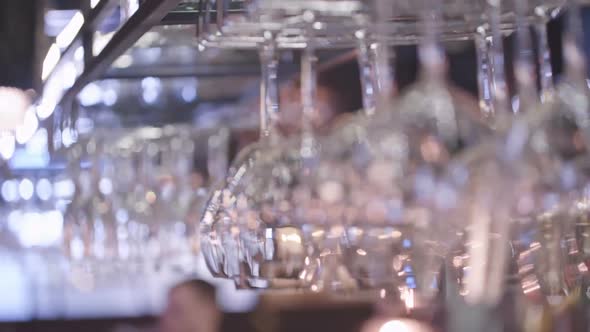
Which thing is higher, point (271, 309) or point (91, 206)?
point (91, 206)

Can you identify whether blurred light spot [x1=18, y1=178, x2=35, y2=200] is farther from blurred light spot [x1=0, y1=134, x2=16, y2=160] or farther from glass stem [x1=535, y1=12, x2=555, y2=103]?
glass stem [x1=535, y1=12, x2=555, y2=103]

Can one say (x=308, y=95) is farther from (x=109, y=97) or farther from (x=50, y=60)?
(x=109, y=97)

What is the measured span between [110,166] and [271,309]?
315 centimetres

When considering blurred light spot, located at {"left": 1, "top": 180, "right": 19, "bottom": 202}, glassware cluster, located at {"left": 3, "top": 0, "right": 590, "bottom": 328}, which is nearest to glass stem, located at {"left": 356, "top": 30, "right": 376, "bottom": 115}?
glassware cluster, located at {"left": 3, "top": 0, "right": 590, "bottom": 328}

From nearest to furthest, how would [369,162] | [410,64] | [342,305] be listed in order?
1. [369,162]
2. [410,64]
3. [342,305]

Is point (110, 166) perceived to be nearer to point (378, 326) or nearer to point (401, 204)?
point (401, 204)

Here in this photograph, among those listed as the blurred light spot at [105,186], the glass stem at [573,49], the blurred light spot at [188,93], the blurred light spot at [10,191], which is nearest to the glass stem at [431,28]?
the glass stem at [573,49]

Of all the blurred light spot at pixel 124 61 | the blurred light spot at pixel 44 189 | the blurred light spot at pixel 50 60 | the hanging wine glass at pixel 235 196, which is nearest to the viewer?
the hanging wine glass at pixel 235 196

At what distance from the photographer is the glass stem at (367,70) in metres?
1.11

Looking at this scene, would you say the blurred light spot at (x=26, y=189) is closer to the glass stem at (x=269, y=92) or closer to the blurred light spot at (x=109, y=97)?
the blurred light spot at (x=109, y=97)

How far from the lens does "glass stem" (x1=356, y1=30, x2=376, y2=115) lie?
1109mm

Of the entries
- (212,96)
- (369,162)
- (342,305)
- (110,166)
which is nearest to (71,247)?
(110,166)

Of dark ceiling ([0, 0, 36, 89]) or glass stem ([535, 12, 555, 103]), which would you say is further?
dark ceiling ([0, 0, 36, 89])

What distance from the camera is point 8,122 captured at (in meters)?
2.51
